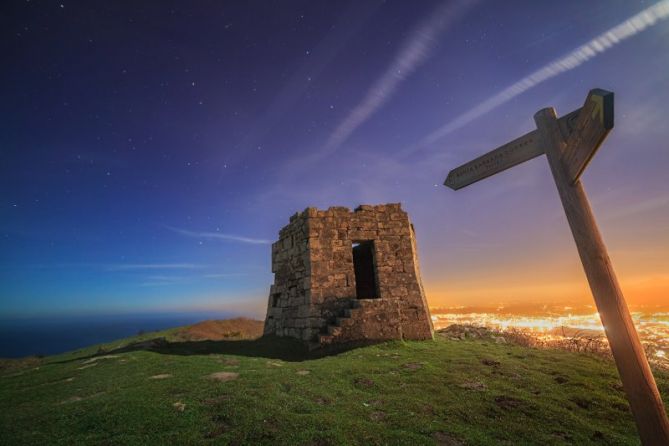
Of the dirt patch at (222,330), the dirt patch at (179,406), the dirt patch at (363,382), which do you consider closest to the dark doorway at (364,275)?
the dirt patch at (222,330)

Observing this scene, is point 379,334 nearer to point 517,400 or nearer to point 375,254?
point 375,254

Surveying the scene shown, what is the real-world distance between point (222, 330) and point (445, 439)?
17533 millimetres

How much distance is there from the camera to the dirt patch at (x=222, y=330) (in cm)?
1560

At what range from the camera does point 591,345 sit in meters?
9.20

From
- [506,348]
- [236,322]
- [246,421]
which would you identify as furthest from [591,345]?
[236,322]

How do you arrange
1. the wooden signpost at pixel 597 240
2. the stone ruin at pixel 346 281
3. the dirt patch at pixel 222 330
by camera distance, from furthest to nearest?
the dirt patch at pixel 222 330 → the stone ruin at pixel 346 281 → the wooden signpost at pixel 597 240

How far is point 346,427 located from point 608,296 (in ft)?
11.9

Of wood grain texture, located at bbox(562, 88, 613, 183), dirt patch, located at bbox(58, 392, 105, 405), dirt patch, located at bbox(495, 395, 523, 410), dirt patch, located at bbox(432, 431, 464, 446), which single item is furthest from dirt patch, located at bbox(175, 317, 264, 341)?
wood grain texture, located at bbox(562, 88, 613, 183)

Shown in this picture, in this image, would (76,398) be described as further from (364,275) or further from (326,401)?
(364,275)

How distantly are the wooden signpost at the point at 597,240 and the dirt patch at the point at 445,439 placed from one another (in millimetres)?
1938

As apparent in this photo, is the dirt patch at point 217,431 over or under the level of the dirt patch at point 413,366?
under

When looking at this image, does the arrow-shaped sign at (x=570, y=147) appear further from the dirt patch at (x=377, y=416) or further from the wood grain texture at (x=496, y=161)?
the dirt patch at (x=377, y=416)

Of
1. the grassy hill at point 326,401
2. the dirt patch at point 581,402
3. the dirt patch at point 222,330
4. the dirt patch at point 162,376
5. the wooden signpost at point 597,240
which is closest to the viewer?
the wooden signpost at point 597,240

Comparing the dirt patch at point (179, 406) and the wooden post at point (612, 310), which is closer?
the wooden post at point (612, 310)
